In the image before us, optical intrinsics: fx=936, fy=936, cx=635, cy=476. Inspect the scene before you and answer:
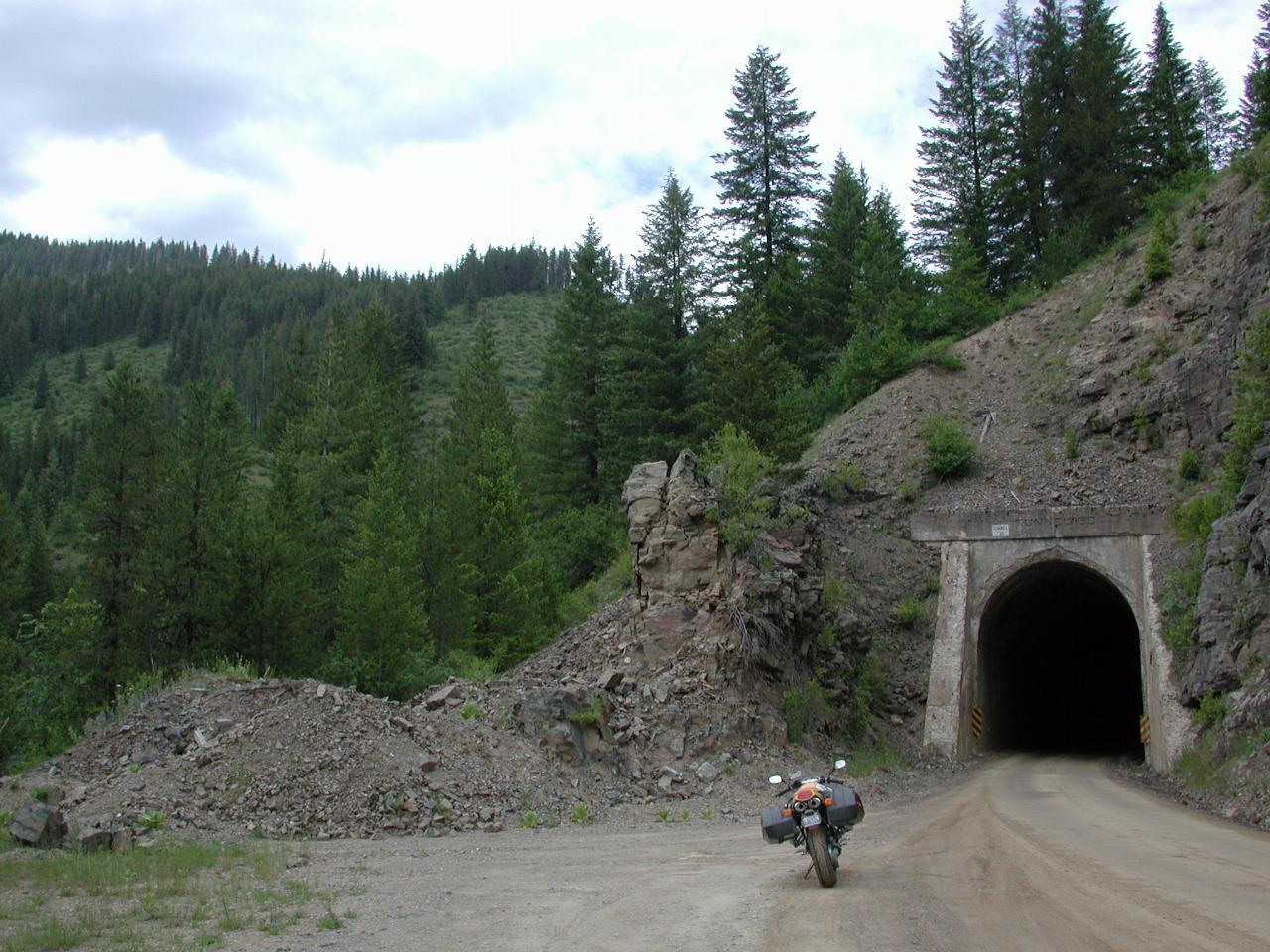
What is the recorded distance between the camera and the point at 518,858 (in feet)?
36.9

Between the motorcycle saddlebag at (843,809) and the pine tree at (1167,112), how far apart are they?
4087 cm

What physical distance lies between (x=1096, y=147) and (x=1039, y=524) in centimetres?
2554

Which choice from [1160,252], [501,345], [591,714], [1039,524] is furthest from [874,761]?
[501,345]

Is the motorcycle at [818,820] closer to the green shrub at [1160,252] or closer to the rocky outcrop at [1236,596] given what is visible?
the rocky outcrop at [1236,596]

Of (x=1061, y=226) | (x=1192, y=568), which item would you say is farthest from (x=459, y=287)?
(x=1192, y=568)

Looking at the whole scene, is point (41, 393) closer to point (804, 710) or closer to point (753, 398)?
point (753, 398)

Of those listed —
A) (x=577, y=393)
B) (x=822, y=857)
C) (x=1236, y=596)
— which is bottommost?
(x=822, y=857)

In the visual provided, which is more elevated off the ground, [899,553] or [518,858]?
[899,553]

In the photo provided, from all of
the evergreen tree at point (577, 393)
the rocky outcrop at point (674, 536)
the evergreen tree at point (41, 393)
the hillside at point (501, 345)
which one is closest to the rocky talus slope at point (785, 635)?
the rocky outcrop at point (674, 536)

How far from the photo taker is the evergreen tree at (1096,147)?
4197 centimetres

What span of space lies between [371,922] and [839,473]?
943 inches

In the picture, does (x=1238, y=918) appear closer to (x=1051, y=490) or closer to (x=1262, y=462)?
(x=1262, y=462)

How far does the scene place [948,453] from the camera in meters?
29.2

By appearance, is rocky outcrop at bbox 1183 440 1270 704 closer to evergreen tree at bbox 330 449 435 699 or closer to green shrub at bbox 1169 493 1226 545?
green shrub at bbox 1169 493 1226 545
